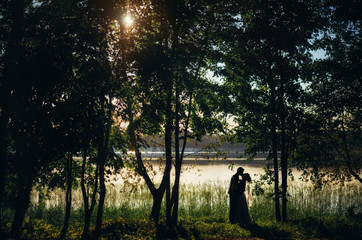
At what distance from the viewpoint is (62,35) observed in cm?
704

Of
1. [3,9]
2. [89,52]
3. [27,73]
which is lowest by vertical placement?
[27,73]

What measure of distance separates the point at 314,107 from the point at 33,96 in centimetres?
1144

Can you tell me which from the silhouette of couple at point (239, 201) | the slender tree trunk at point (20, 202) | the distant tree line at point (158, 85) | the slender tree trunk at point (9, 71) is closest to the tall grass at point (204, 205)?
the silhouette of couple at point (239, 201)

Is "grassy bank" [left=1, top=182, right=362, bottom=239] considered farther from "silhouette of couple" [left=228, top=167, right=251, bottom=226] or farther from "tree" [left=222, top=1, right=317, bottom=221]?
"tree" [left=222, top=1, right=317, bottom=221]

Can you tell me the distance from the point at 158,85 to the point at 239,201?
5769mm

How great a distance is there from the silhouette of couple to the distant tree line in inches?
58.6

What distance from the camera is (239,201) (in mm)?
11117

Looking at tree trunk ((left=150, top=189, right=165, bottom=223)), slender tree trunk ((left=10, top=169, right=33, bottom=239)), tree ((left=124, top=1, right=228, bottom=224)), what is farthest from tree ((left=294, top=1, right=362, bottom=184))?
slender tree trunk ((left=10, top=169, right=33, bottom=239))

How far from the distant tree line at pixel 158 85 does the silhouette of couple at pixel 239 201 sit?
58.6 inches

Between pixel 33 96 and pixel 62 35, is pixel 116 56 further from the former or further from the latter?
pixel 33 96

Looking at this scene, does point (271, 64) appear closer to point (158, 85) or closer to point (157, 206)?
point (158, 85)

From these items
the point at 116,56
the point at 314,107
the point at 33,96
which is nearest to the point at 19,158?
the point at 33,96

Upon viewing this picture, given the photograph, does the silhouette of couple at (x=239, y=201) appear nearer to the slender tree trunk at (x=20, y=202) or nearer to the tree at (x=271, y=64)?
the tree at (x=271, y=64)

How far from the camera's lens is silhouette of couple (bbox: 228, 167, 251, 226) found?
431 inches
